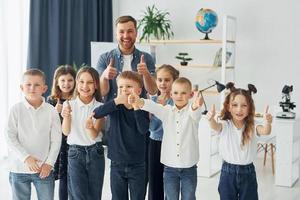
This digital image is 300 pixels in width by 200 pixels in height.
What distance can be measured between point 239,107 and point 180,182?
0.58 metres

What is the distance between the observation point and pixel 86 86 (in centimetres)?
250

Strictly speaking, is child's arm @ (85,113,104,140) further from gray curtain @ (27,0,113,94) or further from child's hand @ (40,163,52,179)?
gray curtain @ (27,0,113,94)

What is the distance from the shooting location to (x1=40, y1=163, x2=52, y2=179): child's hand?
2.37m

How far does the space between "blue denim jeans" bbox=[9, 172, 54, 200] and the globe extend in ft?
11.5

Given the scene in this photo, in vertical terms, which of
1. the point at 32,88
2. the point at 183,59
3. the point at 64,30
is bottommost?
the point at 32,88

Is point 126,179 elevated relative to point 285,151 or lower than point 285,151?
elevated

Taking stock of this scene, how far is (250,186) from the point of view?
2.54 m

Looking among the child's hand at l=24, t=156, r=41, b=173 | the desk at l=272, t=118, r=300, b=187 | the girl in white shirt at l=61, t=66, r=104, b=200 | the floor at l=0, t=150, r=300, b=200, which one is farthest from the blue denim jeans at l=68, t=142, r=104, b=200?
the desk at l=272, t=118, r=300, b=187

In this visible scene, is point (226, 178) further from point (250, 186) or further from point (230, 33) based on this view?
point (230, 33)

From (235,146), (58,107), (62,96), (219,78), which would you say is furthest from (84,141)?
(219,78)

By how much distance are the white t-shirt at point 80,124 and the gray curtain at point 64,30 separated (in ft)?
9.43

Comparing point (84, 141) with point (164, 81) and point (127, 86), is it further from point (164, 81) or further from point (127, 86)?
point (164, 81)

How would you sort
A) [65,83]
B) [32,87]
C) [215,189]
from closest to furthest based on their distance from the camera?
1. [32,87]
2. [65,83]
3. [215,189]

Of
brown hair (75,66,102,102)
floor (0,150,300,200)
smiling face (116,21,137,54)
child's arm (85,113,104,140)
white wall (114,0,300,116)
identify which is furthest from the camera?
white wall (114,0,300,116)
